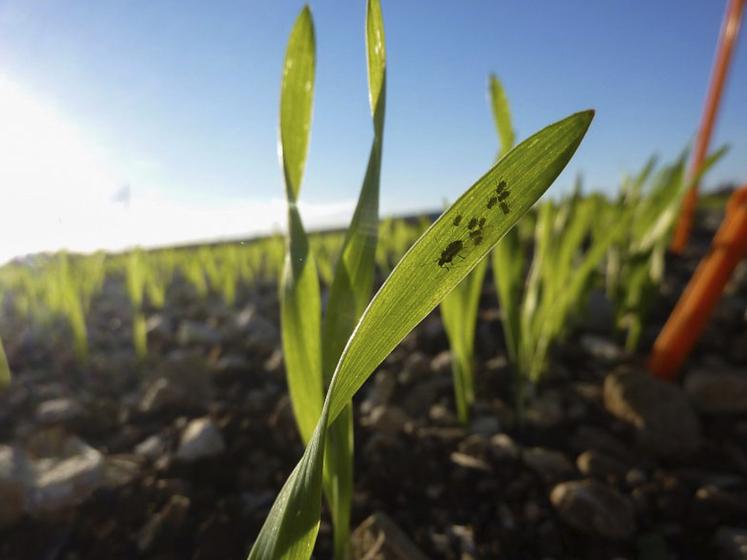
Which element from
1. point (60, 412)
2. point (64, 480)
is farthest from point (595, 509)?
point (60, 412)

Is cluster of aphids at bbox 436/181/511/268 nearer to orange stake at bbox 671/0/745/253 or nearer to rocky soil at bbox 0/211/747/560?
rocky soil at bbox 0/211/747/560

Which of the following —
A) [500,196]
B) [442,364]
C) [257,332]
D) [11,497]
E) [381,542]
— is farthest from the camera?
[257,332]

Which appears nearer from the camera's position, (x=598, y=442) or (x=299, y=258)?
(x=299, y=258)

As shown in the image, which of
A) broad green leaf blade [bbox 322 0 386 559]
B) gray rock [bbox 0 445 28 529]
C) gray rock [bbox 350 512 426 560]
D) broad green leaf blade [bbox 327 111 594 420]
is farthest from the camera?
gray rock [bbox 0 445 28 529]

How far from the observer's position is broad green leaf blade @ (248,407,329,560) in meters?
0.25

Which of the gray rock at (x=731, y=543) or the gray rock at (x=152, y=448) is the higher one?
the gray rock at (x=731, y=543)

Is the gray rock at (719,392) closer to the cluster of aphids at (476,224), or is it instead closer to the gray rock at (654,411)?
the gray rock at (654,411)

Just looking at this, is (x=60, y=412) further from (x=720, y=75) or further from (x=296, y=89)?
(x=720, y=75)

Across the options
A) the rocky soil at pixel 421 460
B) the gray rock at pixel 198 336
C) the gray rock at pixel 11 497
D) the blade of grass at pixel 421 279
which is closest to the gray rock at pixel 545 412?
the rocky soil at pixel 421 460

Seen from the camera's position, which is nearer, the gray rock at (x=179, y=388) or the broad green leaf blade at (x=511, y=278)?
the broad green leaf blade at (x=511, y=278)

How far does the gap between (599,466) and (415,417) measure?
0.29 metres

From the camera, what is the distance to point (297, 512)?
10.2 inches

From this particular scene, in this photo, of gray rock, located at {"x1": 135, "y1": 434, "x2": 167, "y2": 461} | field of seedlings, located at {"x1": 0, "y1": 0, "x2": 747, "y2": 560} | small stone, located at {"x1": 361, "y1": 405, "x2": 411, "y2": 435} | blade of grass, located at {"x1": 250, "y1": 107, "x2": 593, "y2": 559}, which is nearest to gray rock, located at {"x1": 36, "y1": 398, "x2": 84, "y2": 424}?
field of seedlings, located at {"x1": 0, "y1": 0, "x2": 747, "y2": 560}

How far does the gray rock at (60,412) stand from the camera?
2.66 ft
